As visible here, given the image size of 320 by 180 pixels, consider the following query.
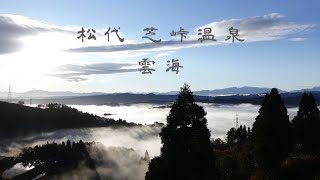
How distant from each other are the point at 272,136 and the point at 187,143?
18873 mm

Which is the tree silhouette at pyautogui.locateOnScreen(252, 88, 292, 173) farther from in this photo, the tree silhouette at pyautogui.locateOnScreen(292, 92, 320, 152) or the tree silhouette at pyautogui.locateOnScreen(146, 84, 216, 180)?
the tree silhouette at pyautogui.locateOnScreen(146, 84, 216, 180)

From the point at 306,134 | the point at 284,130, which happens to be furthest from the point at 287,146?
the point at 306,134

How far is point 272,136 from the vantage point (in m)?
50.1

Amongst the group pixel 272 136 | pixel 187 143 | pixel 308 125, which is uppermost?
pixel 187 143

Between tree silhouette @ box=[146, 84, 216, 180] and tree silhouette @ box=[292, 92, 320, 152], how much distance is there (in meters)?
30.1

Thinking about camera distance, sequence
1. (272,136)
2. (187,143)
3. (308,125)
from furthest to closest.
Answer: (308,125), (272,136), (187,143)

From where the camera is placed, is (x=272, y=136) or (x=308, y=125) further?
(x=308, y=125)

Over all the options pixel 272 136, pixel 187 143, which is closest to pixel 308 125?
pixel 272 136

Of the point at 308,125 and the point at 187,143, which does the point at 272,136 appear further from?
the point at 187,143

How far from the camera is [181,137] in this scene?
3434cm

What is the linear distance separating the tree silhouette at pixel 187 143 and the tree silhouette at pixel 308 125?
30.1 metres

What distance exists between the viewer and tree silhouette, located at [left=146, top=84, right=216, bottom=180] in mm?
34250

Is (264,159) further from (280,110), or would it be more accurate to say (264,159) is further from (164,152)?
(164,152)

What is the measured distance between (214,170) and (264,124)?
16436mm
